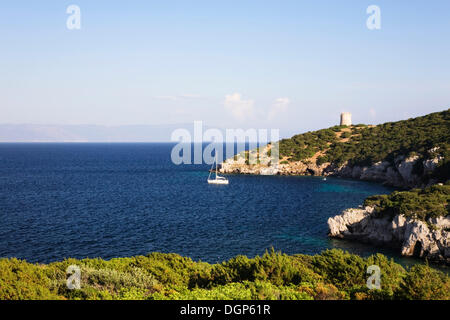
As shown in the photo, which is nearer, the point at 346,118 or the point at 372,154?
the point at 372,154

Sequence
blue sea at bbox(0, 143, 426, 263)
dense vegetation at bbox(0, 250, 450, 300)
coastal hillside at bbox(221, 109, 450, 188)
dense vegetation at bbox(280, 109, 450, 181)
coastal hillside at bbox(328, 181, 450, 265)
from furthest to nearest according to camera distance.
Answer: dense vegetation at bbox(280, 109, 450, 181) → coastal hillside at bbox(221, 109, 450, 188) → blue sea at bbox(0, 143, 426, 263) → coastal hillside at bbox(328, 181, 450, 265) → dense vegetation at bbox(0, 250, 450, 300)

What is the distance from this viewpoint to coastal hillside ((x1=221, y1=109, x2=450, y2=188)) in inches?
2606

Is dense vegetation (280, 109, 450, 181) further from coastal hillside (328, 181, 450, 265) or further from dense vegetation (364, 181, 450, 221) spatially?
coastal hillside (328, 181, 450, 265)

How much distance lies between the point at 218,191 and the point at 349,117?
82.9m

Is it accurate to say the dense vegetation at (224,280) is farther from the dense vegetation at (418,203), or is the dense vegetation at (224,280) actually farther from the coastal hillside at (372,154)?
the coastal hillside at (372,154)

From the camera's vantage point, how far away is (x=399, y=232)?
112 feet

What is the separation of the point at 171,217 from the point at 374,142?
70593 mm

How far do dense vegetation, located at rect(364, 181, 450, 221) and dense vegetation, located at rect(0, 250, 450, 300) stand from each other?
16.3m

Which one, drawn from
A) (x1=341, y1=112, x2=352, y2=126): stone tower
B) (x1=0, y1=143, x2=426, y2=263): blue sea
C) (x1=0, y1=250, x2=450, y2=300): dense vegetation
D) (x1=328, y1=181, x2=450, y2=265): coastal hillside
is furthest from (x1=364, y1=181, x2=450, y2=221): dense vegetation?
(x1=341, y1=112, x2=352, y2=126): stone tower

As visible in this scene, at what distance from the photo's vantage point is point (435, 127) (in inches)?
3324

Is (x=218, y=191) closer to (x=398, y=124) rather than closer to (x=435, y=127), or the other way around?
(x=435, y=127)

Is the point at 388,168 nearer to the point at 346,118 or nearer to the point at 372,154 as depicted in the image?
the point at 372,154

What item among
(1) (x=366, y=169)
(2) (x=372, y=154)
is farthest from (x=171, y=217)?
(2) (x=372, y=154)
